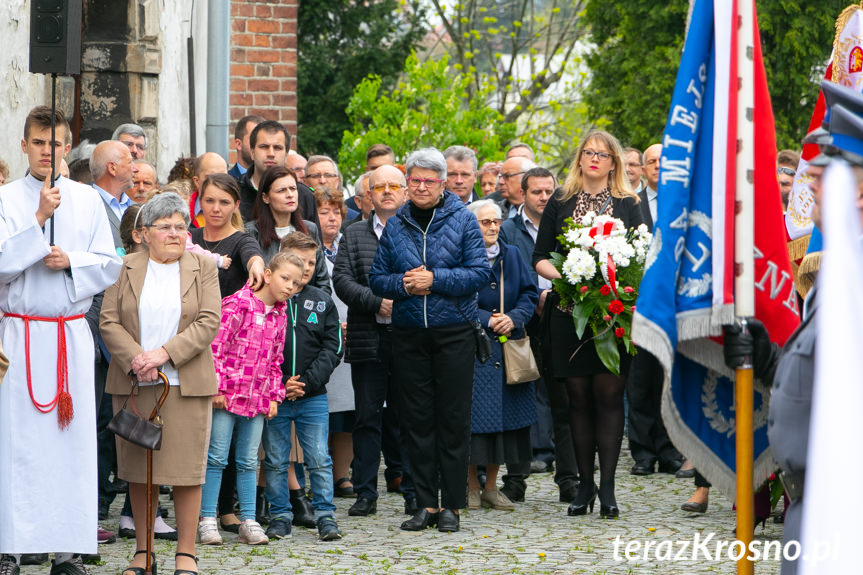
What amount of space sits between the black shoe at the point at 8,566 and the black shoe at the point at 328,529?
1754 mm

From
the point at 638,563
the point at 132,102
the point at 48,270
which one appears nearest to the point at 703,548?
the point at 638,563

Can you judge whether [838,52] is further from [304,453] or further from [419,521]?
[304,453]

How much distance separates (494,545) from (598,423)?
1.21 meters

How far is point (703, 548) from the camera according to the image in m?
7.32

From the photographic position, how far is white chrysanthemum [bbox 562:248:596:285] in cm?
800

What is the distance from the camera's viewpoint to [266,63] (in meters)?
15.1

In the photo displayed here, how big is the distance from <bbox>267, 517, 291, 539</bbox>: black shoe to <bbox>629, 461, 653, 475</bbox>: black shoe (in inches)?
130

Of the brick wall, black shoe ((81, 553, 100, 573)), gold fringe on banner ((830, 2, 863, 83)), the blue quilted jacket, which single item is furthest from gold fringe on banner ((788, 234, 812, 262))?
the brick wall

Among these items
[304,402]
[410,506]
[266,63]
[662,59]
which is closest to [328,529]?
[304,402]

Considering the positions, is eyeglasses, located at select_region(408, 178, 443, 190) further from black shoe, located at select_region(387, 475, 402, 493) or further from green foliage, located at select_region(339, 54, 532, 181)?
green foliage, located at select_region(339, 54, 532, 181)

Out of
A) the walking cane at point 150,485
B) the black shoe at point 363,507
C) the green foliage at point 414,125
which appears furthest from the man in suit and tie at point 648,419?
the green foliage at point 414,125

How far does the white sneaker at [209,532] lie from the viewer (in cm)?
736

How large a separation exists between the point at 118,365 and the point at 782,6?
1563cm

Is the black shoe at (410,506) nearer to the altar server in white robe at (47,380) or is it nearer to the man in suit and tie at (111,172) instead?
the altar server in white robe at (47,380)
